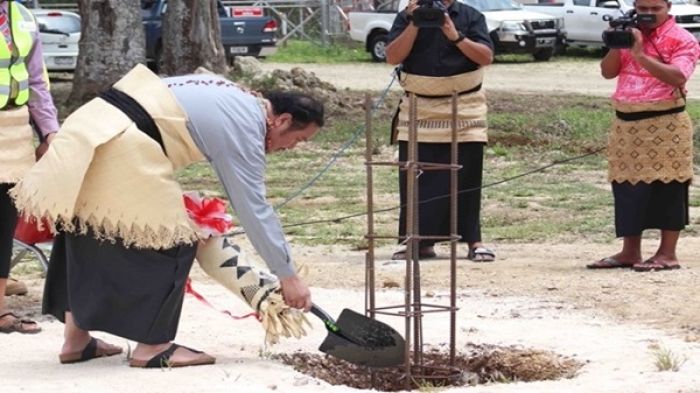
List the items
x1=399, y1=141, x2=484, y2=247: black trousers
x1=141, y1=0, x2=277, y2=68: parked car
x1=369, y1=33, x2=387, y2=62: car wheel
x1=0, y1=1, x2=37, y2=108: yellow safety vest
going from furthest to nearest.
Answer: x1=369, y1=33, x2=387, y2=62: car wheel < x1=141, y1=0, x2=277, y2=68: parked car < x1=399, y1=141, x2=484, y2=247: black trousers < x1=0, y1=1, x2=37, y2=108: yellow safety vest

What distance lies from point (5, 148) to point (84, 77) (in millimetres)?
13471

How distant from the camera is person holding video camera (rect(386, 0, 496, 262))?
9617 mm

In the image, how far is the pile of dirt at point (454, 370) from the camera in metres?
6.93

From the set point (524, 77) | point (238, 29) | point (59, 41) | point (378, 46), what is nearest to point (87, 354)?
point (524, 77)

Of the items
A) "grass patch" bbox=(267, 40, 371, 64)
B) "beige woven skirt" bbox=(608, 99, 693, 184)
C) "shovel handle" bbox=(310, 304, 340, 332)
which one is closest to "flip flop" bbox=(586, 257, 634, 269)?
"beige woven skirt" bbox=(608, 99, 693, 184)

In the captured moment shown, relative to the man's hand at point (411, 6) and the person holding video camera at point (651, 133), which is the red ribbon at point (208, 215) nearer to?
the man's hand at point (411, 6)

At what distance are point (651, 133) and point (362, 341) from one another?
3064mm

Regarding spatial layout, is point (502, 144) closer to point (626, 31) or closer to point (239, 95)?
point (626, 31)

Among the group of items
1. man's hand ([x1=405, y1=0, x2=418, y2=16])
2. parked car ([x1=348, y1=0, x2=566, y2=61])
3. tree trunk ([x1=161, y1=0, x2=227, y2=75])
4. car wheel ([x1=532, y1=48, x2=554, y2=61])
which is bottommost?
car wheel ([x1=532, y1=48, x2=554, y2=61])

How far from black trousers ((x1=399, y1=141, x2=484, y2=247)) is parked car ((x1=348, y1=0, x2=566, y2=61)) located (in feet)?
60.6

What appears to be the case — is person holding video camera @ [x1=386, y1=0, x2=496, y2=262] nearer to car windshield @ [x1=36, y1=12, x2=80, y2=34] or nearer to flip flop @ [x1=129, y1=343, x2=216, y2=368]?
flip flop @ [x1=129, y1=343, x2=216, y2=368]

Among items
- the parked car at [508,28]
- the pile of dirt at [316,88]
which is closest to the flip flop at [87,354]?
the pile of dirt at [316,88]

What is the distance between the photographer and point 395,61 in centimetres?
974

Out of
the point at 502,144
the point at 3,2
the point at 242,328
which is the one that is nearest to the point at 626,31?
the point at 242,328
